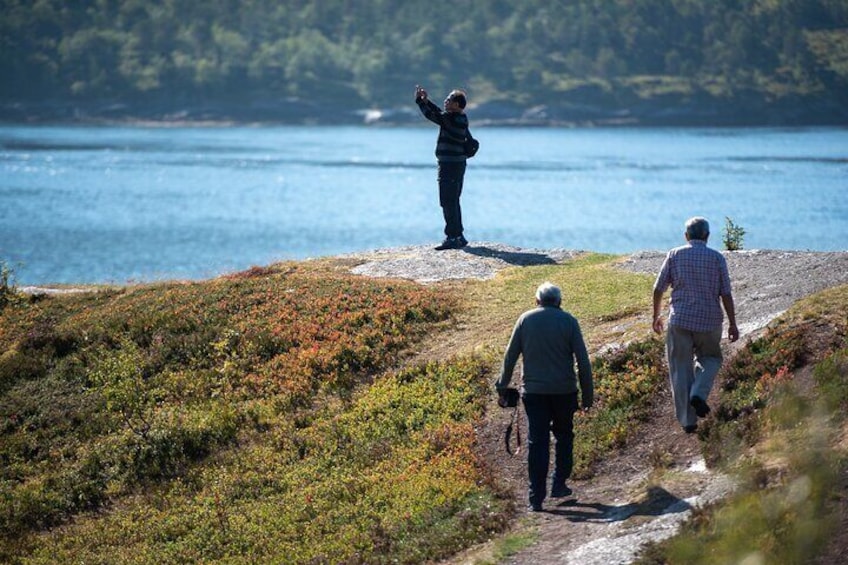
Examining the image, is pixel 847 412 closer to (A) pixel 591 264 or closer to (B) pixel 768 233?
(A) pixel 591 264

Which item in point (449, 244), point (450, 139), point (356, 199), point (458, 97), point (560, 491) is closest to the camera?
point (560, 491)

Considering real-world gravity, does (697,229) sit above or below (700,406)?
above

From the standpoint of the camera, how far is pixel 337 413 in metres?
→ 17.2

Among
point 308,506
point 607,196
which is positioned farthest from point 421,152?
point 308,506

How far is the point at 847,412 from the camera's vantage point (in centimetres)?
1123

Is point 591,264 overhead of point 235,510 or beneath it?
overhead

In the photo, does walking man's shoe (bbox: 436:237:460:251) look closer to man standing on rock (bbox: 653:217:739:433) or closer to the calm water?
the calm water

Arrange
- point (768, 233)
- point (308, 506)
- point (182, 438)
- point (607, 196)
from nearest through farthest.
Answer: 1. point (308, 506)
2. point (182, 438)
3. point (768, 233)
4. point (607, 196)

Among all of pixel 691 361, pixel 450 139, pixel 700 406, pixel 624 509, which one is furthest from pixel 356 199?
pixel 624 509

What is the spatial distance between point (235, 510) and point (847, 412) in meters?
7.55

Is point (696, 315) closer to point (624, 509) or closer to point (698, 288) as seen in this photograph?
point (698, 288)

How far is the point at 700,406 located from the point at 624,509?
1.60 metres

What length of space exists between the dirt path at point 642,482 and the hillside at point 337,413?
0.04 metres

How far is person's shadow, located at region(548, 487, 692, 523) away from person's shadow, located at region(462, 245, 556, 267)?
12.2 metres
